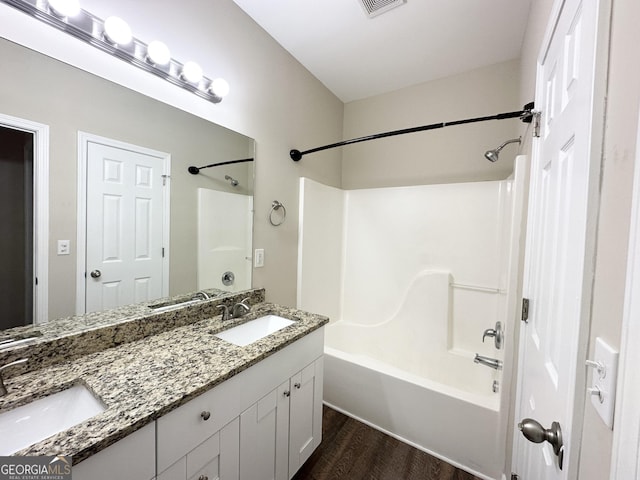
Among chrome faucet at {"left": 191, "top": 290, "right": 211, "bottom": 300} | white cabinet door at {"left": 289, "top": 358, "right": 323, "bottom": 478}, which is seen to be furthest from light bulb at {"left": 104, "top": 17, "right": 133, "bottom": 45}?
white cabinet door at {"left": 289, "top": 358, "right": 323, "bottom": 478}

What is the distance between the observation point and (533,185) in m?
1.10

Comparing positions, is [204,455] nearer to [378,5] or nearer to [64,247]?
[64,247]

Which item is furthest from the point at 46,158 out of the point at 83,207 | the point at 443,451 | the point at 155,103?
the point at 443,451

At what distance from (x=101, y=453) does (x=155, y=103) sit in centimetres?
138

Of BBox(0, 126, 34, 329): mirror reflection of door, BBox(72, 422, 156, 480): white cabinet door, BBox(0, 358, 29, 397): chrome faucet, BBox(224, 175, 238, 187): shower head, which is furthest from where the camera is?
BBox(224, 175, 238, 187): shower head

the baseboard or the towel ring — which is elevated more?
the towel ring

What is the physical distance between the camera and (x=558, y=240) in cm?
73

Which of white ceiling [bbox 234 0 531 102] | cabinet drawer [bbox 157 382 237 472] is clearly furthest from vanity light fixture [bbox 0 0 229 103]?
cabinet drawer [bbox 157 382 237 472]

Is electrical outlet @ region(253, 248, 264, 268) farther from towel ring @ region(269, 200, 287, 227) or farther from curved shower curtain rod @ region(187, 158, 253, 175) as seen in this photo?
curved shower curtain rod @ region(187, 158, 253, 175)

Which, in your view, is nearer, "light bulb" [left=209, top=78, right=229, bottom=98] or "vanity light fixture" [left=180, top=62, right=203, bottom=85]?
"vanity light fixture" [left=180, top=62, right=203, bottom=85]

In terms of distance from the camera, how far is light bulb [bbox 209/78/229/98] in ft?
4.79

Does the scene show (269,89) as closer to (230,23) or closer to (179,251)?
(230,23)

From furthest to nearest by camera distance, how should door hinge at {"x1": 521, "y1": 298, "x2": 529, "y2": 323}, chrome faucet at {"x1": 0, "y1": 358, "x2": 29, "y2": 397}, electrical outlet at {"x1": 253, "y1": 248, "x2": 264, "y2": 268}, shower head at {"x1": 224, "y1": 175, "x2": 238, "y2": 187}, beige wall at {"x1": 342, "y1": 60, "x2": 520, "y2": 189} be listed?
beige wall at {"x1": 342, "y1": 60, "x2": 520, "y2": 189} → electrical outlet at {"x1": 253, "y1": 248, "x2": 264, "y2": 268} → shower head at {"x1": 224, "y1": 175, "x2": 238, "y2": 187} → door hinge at {"x1": 521, "y1": 298, "x2": 529, "y2": 323} → chrome faucet at {"x1": 0, "y1": 358, "x2": 29, "y2": 397}

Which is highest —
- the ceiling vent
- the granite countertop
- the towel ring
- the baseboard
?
the ceiling vent
